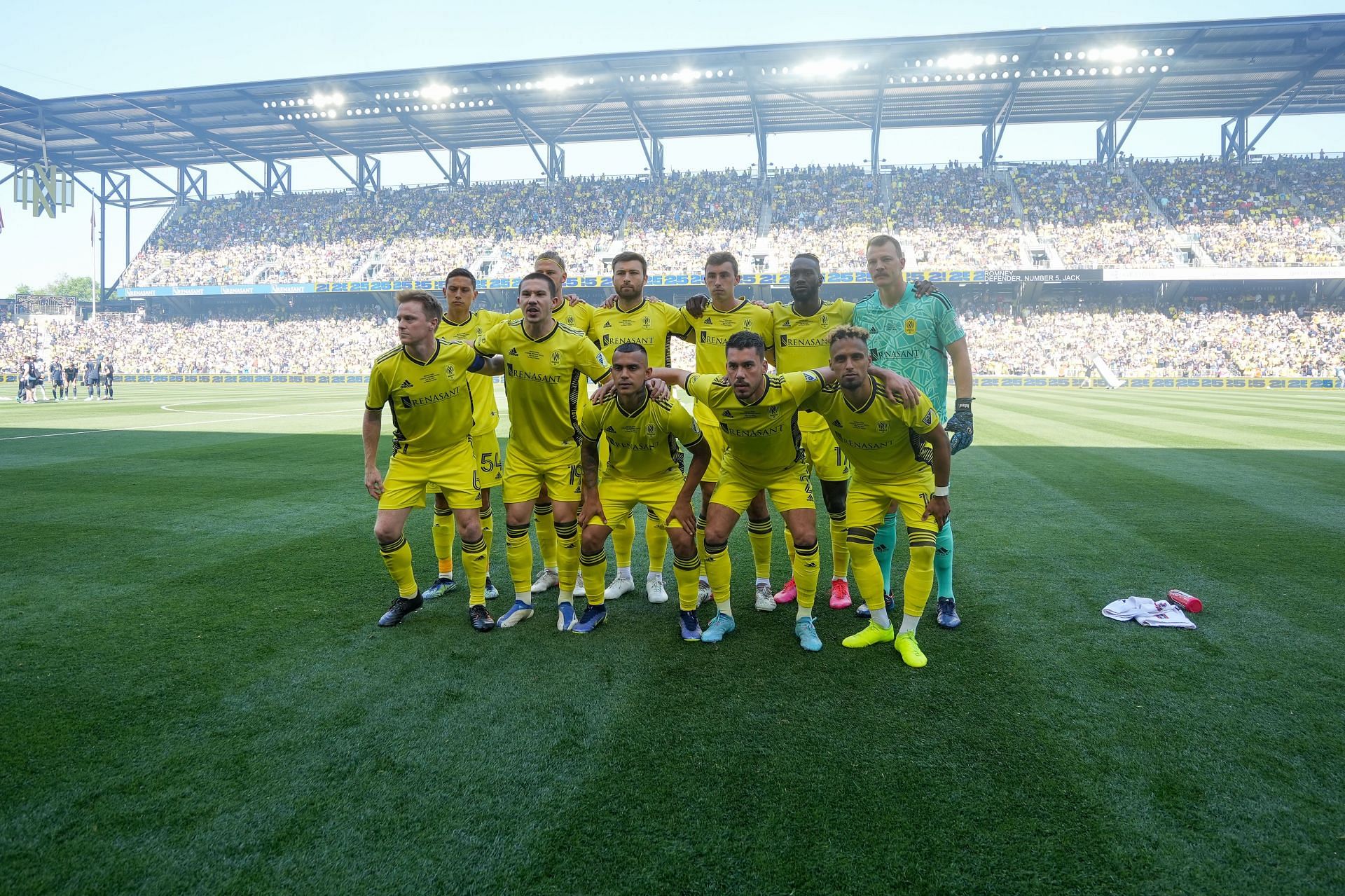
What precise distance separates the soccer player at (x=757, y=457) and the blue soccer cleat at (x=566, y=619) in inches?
34.9

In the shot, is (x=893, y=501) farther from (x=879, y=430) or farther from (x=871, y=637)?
(x=871, y=637)

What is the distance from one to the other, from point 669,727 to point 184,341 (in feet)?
176

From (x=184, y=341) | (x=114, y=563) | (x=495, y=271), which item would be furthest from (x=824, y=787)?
(x=184, y=341)

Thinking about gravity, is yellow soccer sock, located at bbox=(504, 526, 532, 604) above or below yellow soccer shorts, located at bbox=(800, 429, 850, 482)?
below

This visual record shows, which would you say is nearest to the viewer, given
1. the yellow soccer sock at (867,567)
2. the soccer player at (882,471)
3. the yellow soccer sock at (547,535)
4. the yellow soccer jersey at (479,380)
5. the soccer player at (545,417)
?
the soccer player at (882,471)

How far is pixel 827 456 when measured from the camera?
210 inches

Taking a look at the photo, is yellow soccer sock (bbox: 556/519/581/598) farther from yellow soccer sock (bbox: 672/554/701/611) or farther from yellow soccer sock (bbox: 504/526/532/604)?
yellow soccer sock (bbox: 672/554/701/611)

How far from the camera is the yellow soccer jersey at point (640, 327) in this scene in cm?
577

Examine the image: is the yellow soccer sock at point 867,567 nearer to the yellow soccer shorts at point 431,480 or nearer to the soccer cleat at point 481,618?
the soccer cleat at point 481,618

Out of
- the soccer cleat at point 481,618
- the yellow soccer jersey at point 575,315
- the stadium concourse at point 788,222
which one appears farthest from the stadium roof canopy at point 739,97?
the soccer cleat at point 481,618

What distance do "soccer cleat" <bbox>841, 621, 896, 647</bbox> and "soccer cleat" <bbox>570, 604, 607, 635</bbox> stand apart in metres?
1.56

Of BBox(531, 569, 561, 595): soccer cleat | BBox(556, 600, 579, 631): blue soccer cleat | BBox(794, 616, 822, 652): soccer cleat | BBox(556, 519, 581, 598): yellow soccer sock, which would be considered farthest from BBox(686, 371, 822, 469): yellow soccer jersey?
BBox(531, 569, 561, 595): soccer cleat

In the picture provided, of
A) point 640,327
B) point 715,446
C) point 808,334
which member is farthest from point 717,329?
point 715,446

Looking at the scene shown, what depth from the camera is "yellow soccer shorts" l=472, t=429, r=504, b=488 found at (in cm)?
549
